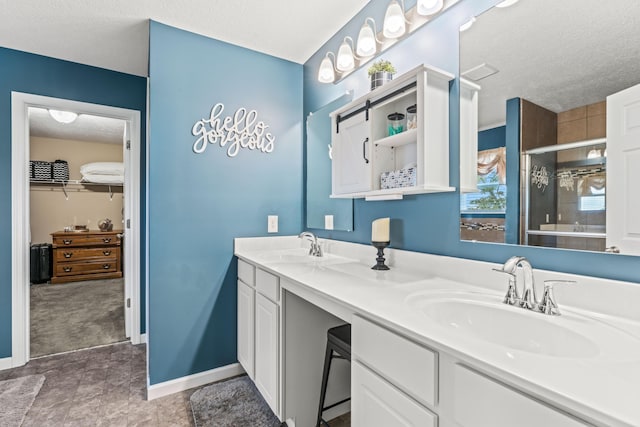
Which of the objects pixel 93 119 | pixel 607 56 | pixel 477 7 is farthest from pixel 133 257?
pixel 607 56

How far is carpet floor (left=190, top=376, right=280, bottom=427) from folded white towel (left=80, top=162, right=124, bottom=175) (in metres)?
4.55

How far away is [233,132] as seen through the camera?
7.43 feet

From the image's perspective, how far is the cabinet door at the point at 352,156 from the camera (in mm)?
1699

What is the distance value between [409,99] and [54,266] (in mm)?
5776

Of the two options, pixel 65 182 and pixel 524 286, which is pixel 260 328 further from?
pixel 65 182

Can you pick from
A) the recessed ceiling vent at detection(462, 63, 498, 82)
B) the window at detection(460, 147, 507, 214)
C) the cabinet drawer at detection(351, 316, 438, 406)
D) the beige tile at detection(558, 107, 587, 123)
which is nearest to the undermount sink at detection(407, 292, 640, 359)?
the cabinet drawer at detection(351, 316, 438, 406)

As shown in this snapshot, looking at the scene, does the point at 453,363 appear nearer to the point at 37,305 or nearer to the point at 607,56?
the point at 607,56

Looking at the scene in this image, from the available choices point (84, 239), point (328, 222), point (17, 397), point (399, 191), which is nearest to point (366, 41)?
point (399, 191)

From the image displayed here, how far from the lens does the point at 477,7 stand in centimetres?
134

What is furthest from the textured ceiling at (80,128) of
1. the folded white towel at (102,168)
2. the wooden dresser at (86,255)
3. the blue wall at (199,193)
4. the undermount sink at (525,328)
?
the undermount sink at (525,328)

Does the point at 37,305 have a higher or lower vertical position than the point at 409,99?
lower

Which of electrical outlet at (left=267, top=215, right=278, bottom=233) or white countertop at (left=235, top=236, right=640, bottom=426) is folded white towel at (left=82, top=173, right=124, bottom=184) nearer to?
electrical outlet at (left=267, top=215, right=278, bottom=233)

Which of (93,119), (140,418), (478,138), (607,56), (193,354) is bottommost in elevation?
(140,418)

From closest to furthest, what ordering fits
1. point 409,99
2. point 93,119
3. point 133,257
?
point 409,99, point 133,257, point 93,119
